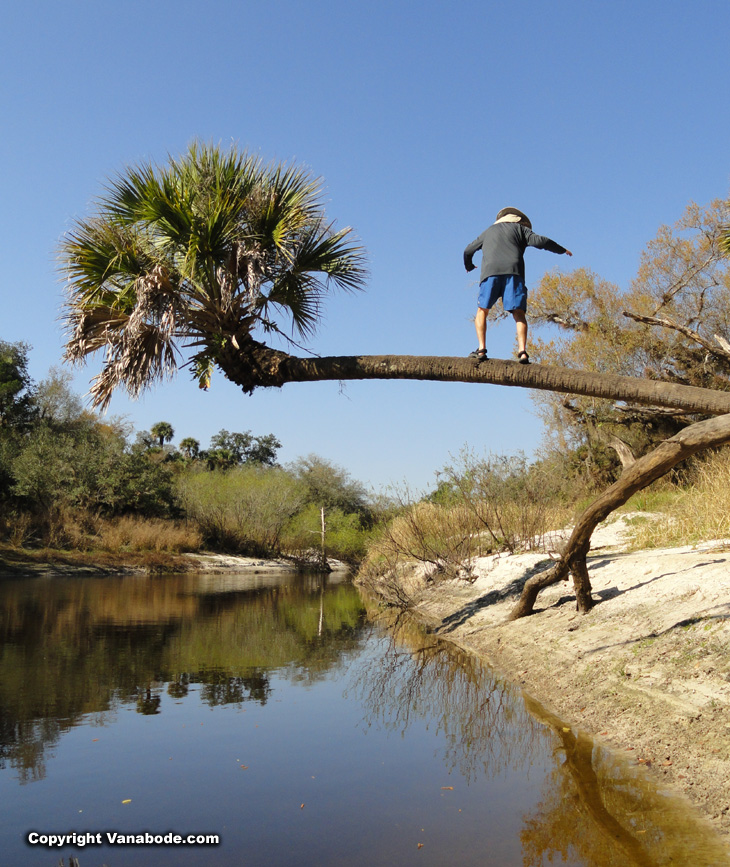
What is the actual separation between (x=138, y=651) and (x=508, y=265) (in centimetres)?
880

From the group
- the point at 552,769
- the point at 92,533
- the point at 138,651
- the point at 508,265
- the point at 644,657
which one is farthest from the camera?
the point at 92,533

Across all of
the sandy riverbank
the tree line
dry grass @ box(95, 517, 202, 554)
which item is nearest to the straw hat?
the sandy riverbank

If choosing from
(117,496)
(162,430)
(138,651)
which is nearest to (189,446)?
(162,430)

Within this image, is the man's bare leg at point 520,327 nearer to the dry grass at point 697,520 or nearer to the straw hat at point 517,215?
the straw hat at point 517,215

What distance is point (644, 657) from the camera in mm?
7168

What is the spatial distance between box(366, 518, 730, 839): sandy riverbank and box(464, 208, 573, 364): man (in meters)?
3.47

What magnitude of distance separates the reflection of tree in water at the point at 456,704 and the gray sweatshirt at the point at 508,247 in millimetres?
4379

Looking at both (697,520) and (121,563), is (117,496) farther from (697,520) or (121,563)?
(697,520)

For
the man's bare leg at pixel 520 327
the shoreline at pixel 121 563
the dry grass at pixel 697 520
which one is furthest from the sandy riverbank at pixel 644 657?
the shoreline at pixel 121 563

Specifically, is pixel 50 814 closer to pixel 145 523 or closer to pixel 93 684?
pixel 93 684

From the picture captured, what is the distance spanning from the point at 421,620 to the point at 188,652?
6.01 metres

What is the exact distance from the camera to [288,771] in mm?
5801

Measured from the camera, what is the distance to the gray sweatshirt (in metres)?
6.45

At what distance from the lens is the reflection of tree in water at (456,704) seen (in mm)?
6246
